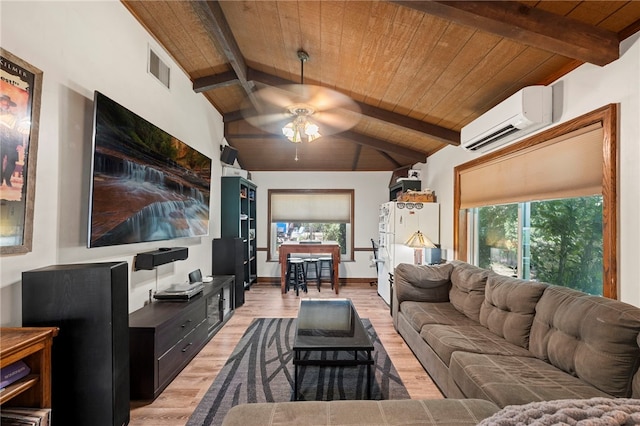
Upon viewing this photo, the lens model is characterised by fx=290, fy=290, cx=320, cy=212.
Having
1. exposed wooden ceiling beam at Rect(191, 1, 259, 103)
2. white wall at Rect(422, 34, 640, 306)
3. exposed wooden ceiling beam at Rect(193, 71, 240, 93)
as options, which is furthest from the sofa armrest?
exposed wooden ceiling beam at Rect(193, 71, 240, 93)

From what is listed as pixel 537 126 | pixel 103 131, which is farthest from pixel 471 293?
pixel 103 131

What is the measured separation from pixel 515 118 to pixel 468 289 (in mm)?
1654

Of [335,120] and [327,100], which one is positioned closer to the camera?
[327,100]

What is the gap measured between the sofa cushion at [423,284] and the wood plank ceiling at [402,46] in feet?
5.76

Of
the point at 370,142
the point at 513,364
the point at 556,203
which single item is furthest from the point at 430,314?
the point at 370,142

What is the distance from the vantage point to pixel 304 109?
3.31 metres

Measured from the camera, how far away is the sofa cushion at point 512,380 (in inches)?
59.0

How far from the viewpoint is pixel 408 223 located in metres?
4.66

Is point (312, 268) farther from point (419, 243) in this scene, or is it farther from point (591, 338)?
point (591, 338)

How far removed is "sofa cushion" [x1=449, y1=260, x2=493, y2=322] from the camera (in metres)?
2.79

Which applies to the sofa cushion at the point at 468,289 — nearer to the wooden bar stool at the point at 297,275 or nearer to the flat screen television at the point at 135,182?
the wooden bar stool at the point at 297,275

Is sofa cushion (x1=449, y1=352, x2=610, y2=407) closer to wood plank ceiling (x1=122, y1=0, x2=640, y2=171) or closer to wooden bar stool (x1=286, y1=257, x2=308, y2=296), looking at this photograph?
wood plank ceiling (x1=122, y1=0, x2=640, y2=171)

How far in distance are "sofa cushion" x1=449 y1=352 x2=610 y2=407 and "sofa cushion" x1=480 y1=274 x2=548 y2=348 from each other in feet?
0.89

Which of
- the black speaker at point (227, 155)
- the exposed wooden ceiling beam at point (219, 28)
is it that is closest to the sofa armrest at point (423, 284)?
the exposed wooden ceiling beam at point (219, 28)
